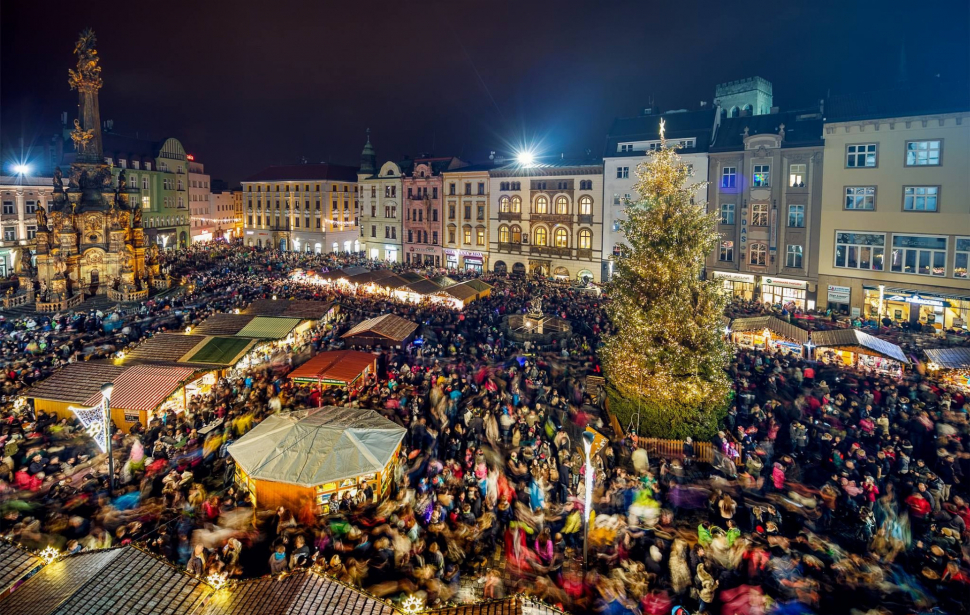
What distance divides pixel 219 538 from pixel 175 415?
7.12 m

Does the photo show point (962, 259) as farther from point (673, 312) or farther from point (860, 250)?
point (673, 312)

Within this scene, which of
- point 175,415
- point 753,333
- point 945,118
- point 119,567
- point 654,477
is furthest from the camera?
point 945,118

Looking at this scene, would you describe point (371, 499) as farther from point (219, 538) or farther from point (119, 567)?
point (119, 567)

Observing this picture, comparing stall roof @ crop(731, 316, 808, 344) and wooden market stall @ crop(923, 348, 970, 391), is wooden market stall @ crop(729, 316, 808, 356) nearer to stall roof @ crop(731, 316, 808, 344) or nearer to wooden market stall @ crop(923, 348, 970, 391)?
stall roof @ crop(731, 316, 808, 344)

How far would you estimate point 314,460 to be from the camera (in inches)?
465

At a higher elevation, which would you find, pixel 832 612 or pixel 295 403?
pixel 295 403

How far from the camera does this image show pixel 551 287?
38.9m

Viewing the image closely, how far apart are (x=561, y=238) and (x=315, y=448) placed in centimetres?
3775

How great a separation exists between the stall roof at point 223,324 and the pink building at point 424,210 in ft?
108

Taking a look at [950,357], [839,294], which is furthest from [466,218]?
[950,357]

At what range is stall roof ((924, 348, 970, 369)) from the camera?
1827cm

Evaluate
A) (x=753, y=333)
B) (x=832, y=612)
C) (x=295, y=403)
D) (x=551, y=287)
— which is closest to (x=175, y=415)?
(x=295, y=403)

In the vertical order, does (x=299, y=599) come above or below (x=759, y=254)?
below

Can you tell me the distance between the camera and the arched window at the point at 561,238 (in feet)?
155
